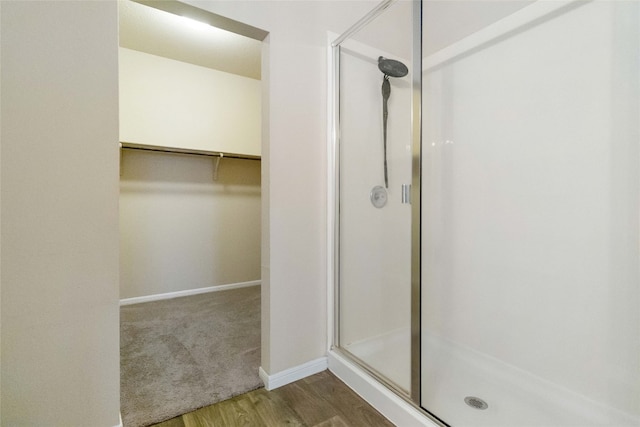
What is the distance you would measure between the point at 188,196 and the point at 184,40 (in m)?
1.46

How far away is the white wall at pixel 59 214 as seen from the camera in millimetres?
985

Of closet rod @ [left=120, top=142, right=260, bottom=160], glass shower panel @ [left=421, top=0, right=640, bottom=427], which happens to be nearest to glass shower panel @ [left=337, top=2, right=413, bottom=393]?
glass shower panel @ [left=421, top=0, right=640, bottom=427]

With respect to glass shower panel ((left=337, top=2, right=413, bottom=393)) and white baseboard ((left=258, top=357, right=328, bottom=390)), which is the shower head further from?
white baseboard ((left=258, top=357, right=328, bottom=390))

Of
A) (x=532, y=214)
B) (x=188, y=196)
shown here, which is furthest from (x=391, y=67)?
(x=188, y=196)

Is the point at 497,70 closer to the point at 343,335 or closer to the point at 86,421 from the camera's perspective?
the point at 343,335

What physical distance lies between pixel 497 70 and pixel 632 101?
66 cm

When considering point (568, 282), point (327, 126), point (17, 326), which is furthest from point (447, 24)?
point (17, 326)

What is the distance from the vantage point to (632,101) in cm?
121

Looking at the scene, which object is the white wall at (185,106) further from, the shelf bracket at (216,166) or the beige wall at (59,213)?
the beige wall at (59,213)

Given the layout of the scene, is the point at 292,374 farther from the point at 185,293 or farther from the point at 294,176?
the point at 185,293

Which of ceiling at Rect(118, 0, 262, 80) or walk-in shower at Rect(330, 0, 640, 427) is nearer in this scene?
walk-in shower at Rect(330, 0, 640, 427)

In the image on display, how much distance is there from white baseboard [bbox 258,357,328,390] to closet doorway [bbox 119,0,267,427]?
15cm

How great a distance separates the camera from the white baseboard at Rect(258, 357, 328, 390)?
1.53 meters

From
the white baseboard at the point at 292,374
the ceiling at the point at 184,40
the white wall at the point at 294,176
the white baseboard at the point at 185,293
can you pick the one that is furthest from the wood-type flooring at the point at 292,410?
the ceiling at the point at 184,40
